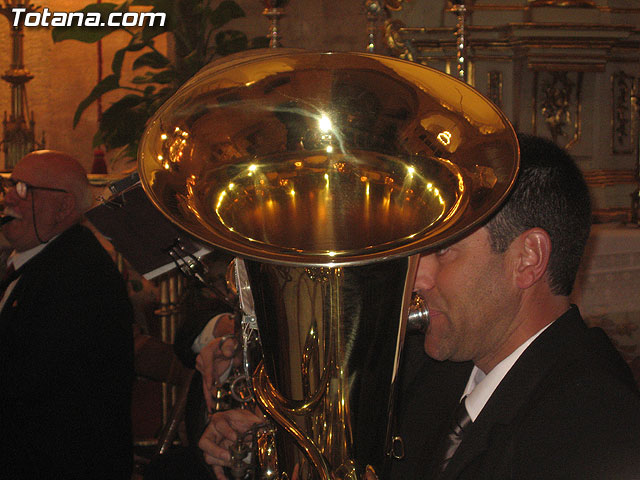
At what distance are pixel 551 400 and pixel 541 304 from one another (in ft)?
0.97

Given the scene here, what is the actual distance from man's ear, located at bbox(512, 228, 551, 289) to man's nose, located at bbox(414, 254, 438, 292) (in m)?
0.17

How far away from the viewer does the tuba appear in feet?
4.20

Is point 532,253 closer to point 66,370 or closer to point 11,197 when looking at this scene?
point 66,370

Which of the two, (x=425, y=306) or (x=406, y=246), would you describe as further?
(x=425, y=306)

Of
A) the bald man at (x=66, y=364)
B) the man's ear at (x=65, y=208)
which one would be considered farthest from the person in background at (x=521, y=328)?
the man's ear at (x=65, y=208)

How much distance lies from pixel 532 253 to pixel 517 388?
27cm

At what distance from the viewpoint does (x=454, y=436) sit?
1611 millimetres

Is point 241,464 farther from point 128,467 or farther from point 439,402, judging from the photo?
point 128,467

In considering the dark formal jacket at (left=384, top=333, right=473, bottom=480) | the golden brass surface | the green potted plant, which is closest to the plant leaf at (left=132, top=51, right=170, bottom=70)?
the green potted plant

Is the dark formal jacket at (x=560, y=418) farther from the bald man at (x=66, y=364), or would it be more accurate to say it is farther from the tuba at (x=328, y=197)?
the bald man at (x=66, y=364)

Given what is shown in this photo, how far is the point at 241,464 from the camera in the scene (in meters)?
1.96

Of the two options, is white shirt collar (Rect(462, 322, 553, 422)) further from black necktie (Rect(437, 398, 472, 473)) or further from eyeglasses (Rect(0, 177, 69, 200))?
eyeglasses (Rect(0, 177, 69, 200))

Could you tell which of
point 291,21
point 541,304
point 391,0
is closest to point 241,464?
point 541,304

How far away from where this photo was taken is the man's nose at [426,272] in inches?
63.1
